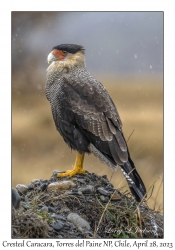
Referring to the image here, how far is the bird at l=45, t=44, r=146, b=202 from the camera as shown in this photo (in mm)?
7773

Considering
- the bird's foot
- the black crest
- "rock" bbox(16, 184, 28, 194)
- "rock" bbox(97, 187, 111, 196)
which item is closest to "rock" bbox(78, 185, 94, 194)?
"rock" bbox(97, 187, 111, 196)

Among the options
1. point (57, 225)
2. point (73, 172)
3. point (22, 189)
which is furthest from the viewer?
point (73, 172)

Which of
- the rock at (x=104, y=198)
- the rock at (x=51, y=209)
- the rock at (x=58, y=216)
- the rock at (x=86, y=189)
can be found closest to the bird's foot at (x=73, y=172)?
the rock at (x=86, y=189)

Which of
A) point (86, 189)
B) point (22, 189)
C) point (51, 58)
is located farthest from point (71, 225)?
point (51, 58)

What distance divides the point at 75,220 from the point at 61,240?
459 millimetres

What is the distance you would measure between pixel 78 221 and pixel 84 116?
1.65 metres

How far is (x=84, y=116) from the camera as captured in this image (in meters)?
7.97

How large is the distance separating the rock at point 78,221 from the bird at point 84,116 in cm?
96

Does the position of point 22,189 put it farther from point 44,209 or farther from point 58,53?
point 58,53

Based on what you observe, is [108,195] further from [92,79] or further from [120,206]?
[92,79]

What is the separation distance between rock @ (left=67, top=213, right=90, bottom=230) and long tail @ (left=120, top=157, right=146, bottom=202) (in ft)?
3.06

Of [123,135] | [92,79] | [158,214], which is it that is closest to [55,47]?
[92,79]

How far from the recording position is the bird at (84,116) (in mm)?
7773

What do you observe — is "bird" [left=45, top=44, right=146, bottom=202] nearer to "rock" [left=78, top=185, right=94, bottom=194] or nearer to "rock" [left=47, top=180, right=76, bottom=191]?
"rock" [left=47, top=180, right=76, bottom=191]
